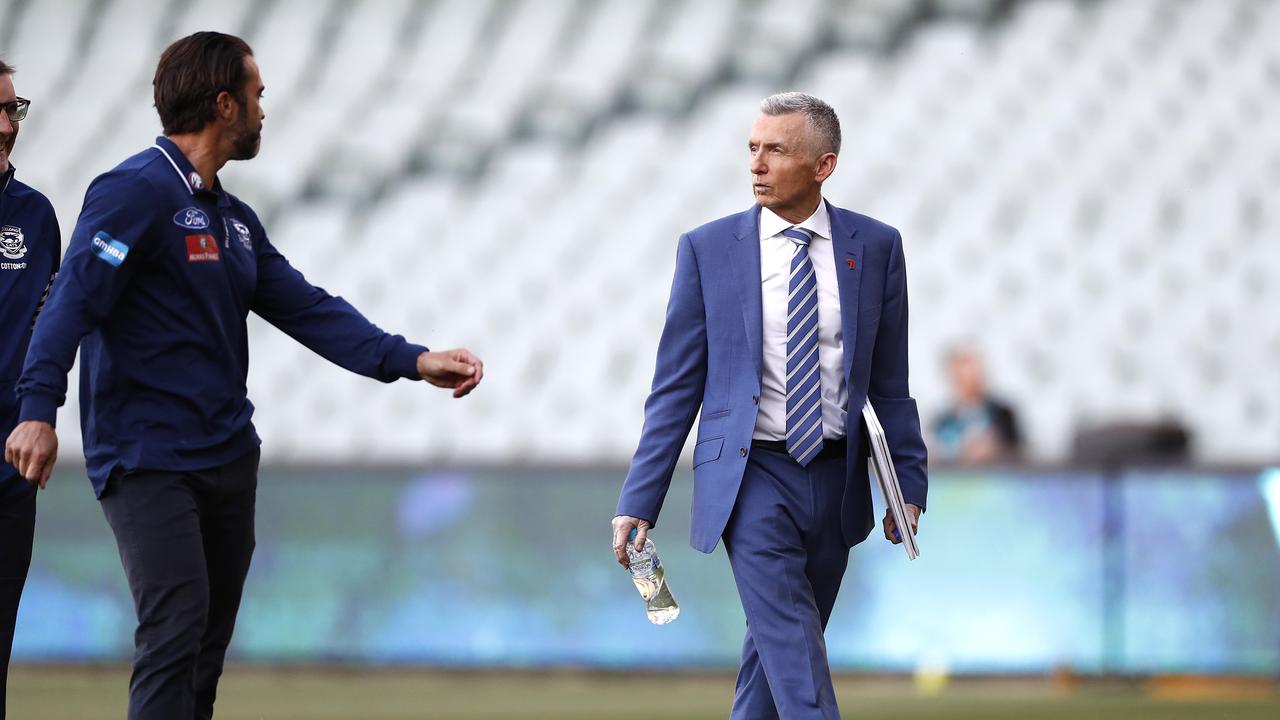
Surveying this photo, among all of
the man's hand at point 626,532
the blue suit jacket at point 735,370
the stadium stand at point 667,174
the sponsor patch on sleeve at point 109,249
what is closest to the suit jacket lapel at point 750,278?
the blue suit jacket at point 735,370

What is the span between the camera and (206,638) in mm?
4098

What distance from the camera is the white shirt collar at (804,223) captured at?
4.25m

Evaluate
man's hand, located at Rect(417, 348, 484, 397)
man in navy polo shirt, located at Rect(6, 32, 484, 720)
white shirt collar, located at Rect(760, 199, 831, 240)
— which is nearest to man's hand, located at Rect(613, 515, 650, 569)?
man's hand, located at Rect(417, 348, 484, 397)

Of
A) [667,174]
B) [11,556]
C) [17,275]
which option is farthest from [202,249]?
[667,174]

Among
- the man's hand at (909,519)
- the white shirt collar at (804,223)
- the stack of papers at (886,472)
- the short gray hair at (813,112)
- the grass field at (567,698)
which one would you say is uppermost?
the short gray hair at (813,112)

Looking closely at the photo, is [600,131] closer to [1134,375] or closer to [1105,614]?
[1134,375]

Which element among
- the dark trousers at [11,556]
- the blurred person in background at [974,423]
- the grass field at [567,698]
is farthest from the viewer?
the blurred person in background at [974,423]

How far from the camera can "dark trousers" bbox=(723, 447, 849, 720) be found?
3.96 metres

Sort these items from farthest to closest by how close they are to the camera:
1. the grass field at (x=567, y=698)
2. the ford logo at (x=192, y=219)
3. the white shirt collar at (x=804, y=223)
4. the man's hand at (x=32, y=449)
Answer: the grass field at (x=567, y=698) → the white shirt collar at (x=804, y=223) → the ford logo at (x=192, y=219) → the man's hand at (x=32, y=449)

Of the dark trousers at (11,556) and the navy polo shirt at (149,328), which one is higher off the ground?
the navy polo shirt at (149,328)

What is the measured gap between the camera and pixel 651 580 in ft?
13.7

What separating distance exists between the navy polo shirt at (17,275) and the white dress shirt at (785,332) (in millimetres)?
1648

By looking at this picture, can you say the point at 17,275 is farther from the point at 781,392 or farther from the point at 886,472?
the point at 886,472

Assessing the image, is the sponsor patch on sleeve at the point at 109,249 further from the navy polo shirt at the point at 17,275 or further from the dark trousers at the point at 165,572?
the dark trousers at the point at 165,572
